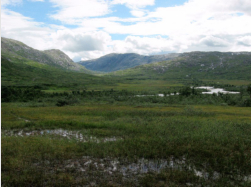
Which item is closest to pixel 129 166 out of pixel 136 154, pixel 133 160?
pixel 133 160

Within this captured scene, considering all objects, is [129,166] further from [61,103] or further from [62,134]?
[61,103]

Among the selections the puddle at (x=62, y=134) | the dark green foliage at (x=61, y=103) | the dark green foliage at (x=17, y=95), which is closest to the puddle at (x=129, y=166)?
the puddle at (x=62, y=134)

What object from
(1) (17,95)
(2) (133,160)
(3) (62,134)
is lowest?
(2) (133,160)

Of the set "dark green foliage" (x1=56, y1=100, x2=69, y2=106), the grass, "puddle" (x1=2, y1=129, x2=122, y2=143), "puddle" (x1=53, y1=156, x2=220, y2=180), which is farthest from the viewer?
"dark green foliage" (x1=56, y1=100, x2=69, y2=106)

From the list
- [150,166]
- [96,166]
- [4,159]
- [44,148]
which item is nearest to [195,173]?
[150,166]

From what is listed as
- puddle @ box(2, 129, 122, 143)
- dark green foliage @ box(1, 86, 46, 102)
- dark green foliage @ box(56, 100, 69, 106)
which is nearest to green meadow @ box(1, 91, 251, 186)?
puddle @ box(2, 129, 122, 143)

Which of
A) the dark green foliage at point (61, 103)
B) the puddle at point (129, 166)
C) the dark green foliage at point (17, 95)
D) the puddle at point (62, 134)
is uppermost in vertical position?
the dark green foliage at point (17, 95)

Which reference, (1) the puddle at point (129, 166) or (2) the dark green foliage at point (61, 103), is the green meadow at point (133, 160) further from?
(2) the dark green foliage at point (61, 103)

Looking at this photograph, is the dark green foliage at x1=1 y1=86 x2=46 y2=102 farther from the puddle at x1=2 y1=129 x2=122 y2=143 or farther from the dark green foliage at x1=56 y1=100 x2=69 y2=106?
the puddle at x1=2 y1=129 x2=122 y2=143

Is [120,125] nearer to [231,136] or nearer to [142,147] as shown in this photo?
[142,147]

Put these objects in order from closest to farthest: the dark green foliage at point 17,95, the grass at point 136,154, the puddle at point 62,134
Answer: the grass at point 136,154 < the puddle at point 62,134 < the dark green foliage at point 17,95

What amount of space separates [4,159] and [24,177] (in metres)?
5.64

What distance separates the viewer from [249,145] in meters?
29.1

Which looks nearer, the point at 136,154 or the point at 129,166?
the point at 129,166
